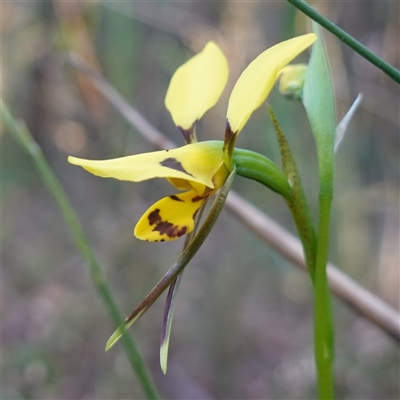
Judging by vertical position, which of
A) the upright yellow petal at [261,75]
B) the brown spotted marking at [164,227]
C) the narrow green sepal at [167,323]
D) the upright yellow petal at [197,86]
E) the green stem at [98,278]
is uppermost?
the upright yellow petal at [261,75]

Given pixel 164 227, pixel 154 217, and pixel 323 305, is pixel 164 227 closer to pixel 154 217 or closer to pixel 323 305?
pixel 154 217

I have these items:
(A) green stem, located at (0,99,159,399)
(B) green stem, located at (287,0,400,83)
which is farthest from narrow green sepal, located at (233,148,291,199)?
(A) green stem, located at (0,99,159,399)

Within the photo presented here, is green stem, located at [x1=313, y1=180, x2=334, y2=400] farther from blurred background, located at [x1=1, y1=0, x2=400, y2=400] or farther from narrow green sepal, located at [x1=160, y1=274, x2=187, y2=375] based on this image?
blurred background, located at [x1=1, y1=0, x2=400, y2=400]

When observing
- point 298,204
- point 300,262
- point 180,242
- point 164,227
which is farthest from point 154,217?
point 180,242

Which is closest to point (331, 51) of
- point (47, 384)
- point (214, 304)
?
point (214, 304)

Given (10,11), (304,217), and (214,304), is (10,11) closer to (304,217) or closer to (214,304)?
(214,304)

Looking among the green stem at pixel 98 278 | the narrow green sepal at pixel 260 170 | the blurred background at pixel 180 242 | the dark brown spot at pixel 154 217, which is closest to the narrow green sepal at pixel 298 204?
the narrow green sepal at pixel 260 170

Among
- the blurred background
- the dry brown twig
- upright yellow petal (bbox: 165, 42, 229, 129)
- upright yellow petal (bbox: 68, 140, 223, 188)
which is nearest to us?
upright yellow petal (bbox: 68, 140, 223, 188)

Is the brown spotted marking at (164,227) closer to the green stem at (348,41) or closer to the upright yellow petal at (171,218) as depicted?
the upright yellow petal at (171,218)
